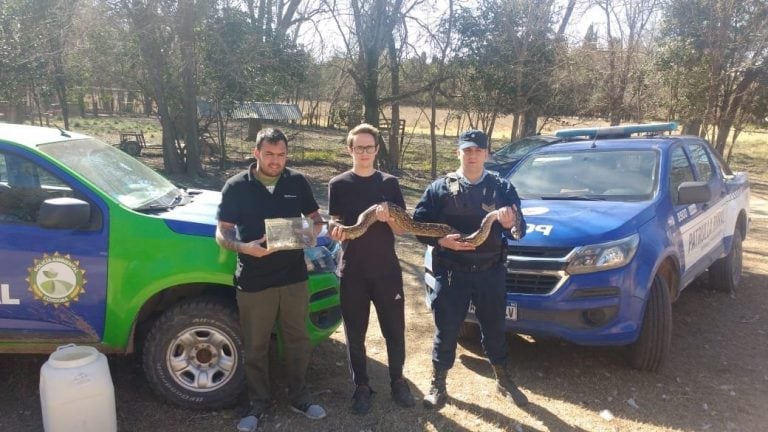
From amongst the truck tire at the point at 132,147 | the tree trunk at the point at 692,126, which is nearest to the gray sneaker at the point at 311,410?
the tree trunk at the point at 692,126

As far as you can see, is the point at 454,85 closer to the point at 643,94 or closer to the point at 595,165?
the point at 643,94

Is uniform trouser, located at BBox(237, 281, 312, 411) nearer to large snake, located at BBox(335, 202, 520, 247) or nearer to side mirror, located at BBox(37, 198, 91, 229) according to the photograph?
large snake, located at BBox(335, 202, 520, 247)

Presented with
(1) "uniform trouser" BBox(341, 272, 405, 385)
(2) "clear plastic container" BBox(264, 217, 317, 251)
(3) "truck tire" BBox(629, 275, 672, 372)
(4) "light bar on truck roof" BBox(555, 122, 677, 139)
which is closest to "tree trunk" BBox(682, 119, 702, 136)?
(4) "light bar on truck roof" BBox(555, 122, 677, 139)

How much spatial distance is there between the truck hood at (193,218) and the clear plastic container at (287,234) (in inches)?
21.7

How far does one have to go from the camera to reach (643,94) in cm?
1552

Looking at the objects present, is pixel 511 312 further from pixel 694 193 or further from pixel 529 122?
pixel 529 122

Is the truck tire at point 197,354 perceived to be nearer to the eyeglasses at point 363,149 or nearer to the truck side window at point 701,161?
the eyeglasses at point 363,149

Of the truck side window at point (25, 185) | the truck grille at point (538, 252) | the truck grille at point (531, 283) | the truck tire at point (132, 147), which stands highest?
the truck side window at point (25, 185)

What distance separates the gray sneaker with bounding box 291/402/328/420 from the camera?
3.45m

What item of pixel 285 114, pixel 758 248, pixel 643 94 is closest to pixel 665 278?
pixel 758 248

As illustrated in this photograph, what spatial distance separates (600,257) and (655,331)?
731 mm

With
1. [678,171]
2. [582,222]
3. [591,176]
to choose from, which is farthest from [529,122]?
[582,222]

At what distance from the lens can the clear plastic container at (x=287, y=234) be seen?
3.06 m

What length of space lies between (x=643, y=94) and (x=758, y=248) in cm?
814
